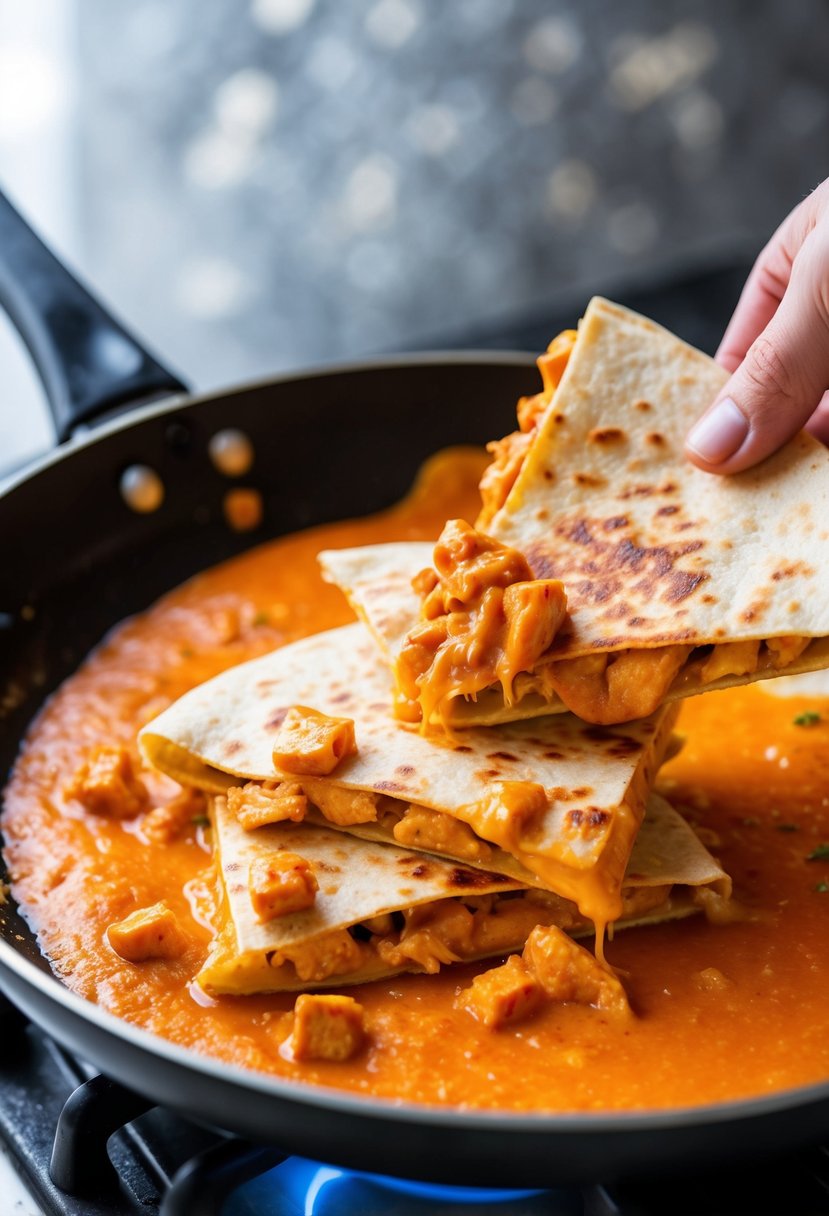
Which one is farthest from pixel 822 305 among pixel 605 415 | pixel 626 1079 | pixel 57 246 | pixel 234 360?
pixel 57 246

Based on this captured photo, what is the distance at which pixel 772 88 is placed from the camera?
7168mm

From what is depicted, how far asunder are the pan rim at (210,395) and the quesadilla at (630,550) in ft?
3.00

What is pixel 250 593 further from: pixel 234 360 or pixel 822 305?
pixel 234 360

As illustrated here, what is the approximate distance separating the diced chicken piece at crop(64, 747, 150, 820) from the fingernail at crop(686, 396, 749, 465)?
4.18 feet

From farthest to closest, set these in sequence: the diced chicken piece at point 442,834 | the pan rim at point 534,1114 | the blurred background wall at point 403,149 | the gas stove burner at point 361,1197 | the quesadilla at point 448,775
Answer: the blurred background wall at point 403,149 → the diced chicken piece at point 442,834 → the quesadilla at point 448,775 → the gas stove burner at point 361,1197 → the pan rim at point 534,1114

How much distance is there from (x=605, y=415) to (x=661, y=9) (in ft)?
17.2

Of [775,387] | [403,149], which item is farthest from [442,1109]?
[403,149]

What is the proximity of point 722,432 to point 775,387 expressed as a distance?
0.38ft

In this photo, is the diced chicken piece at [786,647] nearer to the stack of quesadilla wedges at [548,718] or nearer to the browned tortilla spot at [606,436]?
the stack of quesadilla wedges at [548,718]

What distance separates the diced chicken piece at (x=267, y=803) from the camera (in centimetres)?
236

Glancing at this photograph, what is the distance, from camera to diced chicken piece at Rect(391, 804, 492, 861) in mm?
2316

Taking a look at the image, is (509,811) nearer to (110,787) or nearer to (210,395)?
(110,787)

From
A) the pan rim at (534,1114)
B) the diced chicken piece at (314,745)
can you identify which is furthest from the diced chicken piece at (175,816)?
the pan rim at (534,1114)

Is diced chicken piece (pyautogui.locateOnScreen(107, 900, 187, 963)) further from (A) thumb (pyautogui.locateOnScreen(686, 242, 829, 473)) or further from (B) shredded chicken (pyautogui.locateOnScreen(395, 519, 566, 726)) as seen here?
(A) thumb (pyautogui.locateOnScreen(686, 242, 829, 473))
